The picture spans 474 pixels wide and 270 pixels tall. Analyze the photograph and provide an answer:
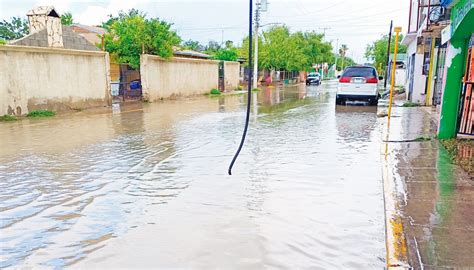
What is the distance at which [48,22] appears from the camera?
18.3 meters

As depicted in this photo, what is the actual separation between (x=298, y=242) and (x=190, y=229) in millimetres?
1170

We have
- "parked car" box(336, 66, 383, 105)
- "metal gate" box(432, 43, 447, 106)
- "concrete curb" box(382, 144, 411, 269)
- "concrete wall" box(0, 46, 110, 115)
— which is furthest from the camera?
"parked car" box(336, 66, 383, 105)

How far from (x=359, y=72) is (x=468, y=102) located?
8577mm

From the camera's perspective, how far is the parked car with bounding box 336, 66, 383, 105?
1619 cm

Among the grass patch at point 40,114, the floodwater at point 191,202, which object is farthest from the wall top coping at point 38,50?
the floodwater at point 191,202

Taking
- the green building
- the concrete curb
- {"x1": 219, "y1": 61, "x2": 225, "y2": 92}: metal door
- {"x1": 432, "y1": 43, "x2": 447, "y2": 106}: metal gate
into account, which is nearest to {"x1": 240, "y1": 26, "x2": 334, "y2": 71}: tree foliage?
{"x1": 219, "y1": 61, "x2": 225, "y2": 92}: metal door

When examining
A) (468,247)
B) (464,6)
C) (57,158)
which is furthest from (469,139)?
(57,158)

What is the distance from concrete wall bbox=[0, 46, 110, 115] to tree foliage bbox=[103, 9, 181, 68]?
2.41 meters

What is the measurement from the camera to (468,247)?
3566 mm

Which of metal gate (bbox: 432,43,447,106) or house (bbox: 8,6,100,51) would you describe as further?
house (bbox: 8,6,100,51)

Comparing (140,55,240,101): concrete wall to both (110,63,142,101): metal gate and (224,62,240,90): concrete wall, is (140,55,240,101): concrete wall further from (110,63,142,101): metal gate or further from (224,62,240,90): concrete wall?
(224,62,240,90): concrete wall

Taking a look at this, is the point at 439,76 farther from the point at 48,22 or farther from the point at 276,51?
the point at 276,51

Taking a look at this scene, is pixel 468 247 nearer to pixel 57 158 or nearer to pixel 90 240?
pixel 90 240

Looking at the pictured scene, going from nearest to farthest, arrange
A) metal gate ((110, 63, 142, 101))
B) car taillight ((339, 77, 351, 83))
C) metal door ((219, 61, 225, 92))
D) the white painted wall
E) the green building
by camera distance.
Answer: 1. the green building
2. car taillight ((339, 77, 351, 83))
3. the white painted wall
4. metal gate ((110, 63, 142, 101))
5. metal door ((219, 61, 225, 92))
